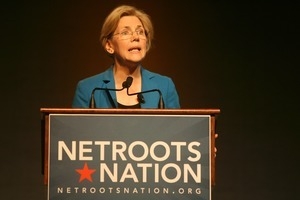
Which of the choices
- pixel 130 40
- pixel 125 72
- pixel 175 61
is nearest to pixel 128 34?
pixel 130 40

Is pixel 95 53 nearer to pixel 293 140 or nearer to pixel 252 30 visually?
pixel 252 30

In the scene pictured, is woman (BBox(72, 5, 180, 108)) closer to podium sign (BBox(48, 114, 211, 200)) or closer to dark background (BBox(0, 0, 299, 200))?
podium sign (BBox(48, 114, 211, 200))

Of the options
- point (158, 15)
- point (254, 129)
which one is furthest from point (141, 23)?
point (254, 129)

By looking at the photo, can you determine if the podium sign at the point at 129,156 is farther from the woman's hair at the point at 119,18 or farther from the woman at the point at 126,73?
the woman's hair at the point at 119,18

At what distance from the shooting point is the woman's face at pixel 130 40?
2637mm

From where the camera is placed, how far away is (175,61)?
419cm

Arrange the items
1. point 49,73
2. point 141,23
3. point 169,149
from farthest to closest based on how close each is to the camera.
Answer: point 49,73, point 141,23, point 169,149

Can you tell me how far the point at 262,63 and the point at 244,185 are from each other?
0.76 m

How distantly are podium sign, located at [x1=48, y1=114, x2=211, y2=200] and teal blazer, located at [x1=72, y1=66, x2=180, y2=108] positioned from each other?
0.40 meters

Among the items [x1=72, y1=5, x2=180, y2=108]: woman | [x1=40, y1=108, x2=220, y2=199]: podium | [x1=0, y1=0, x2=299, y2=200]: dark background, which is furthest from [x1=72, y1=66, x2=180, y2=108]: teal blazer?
[x1=0, y1=0, x2=299, y2=200]: dark background

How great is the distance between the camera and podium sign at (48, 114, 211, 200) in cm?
214

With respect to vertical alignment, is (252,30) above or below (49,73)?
above

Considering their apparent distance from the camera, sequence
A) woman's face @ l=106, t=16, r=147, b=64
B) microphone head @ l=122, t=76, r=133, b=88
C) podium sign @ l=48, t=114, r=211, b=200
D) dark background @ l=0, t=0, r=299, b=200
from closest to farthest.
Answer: podium sign @ l=48, t=114, r=211, b=200
microphone head @ l=122, t=76, r=133, b=88
woman's face @ l=106, t=16, r=147, b=64
dark background @ l=0, t=0, r=299, b=200

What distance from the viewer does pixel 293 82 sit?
427cm
